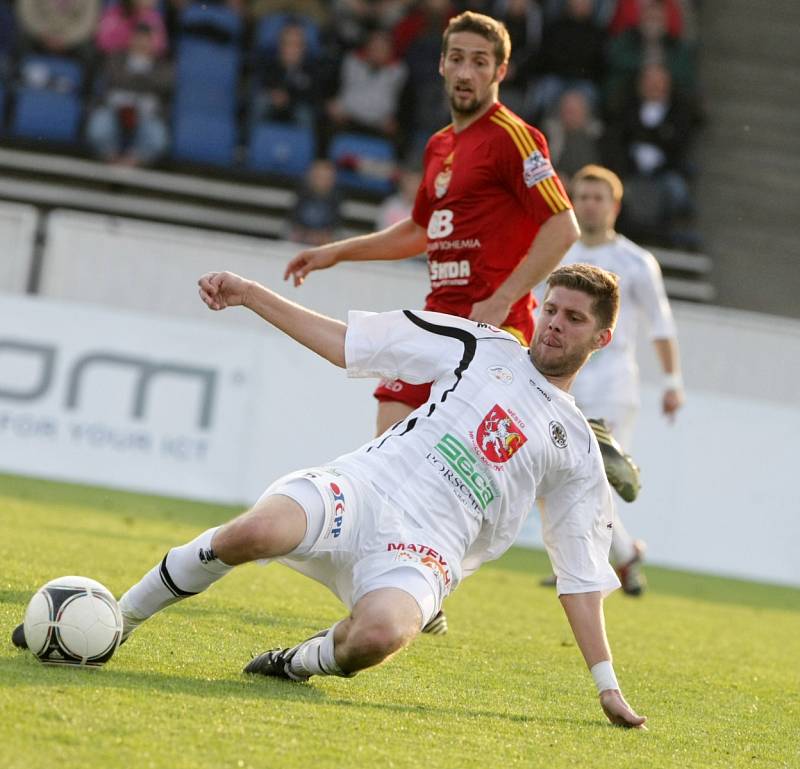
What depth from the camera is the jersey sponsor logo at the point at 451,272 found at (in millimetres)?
6094

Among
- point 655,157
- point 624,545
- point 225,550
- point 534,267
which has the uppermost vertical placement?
point 534,267

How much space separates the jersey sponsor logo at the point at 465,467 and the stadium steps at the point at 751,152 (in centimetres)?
1226

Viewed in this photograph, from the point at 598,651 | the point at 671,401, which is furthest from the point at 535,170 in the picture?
the point at 671,401

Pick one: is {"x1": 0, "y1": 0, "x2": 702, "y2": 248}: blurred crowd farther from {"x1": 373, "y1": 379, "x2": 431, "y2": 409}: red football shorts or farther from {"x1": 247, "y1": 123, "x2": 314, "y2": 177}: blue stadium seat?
{"x1": 373, "y1": 379, "x2": 431, "y2": 409}: red football shorts

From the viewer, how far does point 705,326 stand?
1269cm

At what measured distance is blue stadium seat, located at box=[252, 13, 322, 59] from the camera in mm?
15969

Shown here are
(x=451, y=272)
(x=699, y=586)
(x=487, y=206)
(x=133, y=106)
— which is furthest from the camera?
(x=133, y=106)

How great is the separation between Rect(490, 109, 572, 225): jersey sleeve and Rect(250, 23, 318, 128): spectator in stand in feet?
32.3

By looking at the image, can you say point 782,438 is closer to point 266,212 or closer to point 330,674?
point 266,212

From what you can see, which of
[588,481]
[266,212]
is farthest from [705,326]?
[588,481]

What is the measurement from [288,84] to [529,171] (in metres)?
10.1

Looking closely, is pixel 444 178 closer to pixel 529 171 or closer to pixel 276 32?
pixel 529 171

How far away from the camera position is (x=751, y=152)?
1791 cm

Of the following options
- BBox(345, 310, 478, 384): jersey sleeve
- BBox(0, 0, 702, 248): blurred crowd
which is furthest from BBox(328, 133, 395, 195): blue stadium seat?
BBox(345, 310, 478, 384): jersey sleeve
